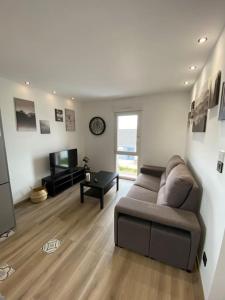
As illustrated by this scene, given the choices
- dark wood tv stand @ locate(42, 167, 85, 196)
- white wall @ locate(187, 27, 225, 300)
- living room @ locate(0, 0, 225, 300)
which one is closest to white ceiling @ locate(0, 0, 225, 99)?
living room @ locate(0, 0, 225, 300)

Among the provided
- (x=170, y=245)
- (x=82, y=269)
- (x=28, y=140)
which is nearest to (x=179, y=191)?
(x=170, y=245)

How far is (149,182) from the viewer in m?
2.83

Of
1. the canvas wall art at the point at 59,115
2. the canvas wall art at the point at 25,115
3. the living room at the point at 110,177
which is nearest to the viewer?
the living room at the point at 110,177

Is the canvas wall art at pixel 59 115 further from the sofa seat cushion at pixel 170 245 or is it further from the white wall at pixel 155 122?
the sofa seat cushion at pixel 170 245

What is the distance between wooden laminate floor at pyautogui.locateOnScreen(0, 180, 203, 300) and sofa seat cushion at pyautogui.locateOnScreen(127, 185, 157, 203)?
0.61 meters

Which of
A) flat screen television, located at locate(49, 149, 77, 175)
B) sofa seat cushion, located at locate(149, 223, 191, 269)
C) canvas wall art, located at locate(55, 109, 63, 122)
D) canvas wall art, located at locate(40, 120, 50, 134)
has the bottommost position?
sofa seat cushion, located at locate(149, 223, 191, 269)

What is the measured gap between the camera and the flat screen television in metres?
3.26

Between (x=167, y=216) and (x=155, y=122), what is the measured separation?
264 cm

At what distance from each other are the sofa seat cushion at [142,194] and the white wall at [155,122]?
149 centimetres

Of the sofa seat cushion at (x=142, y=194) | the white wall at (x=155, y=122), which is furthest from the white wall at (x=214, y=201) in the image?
the white wall at (x=155, y=122)

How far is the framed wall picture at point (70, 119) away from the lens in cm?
392

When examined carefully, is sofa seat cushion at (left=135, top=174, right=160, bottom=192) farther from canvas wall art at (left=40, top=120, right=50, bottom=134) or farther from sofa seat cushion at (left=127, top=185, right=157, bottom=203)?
canvas wall art at (left=40, top=120, right=50, bottom=134)

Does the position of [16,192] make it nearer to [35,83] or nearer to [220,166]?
[35,83]

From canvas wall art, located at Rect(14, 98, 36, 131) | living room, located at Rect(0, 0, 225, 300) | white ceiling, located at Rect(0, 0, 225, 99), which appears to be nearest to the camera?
white ceiling, located at Rect(0, 0, 225, 99)
